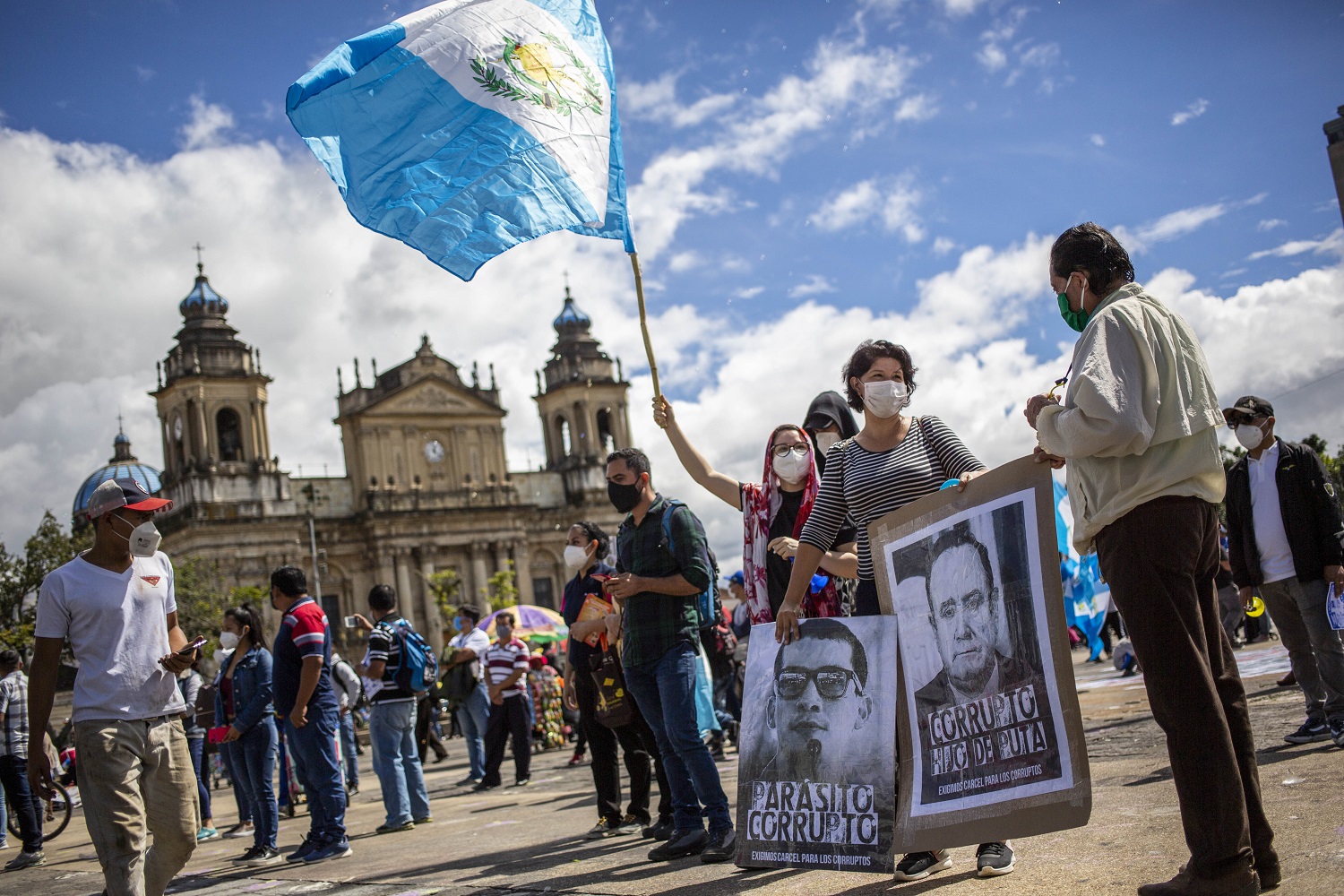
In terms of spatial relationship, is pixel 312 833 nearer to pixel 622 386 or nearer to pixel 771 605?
pixel 771 605

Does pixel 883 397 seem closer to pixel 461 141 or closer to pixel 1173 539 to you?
pixel 1173 539

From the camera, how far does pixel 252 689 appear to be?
26.8ft

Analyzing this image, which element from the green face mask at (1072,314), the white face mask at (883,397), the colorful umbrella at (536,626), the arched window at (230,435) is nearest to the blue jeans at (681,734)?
the white face mask at (883,397)

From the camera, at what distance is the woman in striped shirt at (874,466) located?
433 centimetres

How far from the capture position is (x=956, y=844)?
3645mm

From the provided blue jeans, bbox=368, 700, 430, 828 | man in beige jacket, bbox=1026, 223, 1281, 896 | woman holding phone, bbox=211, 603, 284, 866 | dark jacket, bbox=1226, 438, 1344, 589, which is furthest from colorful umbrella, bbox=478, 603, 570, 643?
man in beige jacket, bbox=1026, 223, 1281, 896

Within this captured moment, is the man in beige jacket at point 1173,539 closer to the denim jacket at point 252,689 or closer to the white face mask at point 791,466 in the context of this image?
the white face mask at point 791,466

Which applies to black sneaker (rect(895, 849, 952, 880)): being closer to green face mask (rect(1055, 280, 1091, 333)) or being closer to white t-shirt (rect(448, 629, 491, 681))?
green face mask (rect(1055, 280, 1091, 333))

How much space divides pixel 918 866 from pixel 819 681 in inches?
28.1

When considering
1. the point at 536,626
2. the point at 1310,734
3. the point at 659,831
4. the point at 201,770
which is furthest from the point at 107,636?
the point at 536,626

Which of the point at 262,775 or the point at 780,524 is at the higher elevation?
the point at 780,524

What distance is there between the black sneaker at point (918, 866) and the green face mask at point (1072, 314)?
1.81m

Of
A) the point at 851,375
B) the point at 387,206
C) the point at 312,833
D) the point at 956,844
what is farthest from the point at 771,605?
the point at 312,833

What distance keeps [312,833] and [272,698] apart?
1063 millimetres
